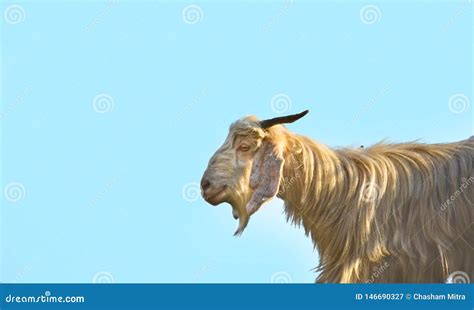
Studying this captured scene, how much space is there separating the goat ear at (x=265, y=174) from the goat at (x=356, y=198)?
0.05 ft

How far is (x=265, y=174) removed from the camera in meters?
13.5

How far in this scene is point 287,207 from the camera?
544 inches

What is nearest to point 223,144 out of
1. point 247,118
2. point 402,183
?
point 247,118

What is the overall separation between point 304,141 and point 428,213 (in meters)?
2.11

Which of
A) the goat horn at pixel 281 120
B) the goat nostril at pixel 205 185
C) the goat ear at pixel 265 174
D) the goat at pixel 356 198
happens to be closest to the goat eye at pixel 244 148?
the goat at pixel 356 198

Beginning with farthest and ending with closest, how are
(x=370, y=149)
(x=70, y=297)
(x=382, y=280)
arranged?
(x=370, y=149) < (x=382, y=280) < (x=70, y=297)

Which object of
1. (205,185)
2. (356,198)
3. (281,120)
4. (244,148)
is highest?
(281,120)

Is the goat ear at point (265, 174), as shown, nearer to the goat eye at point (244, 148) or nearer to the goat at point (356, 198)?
the goat at point (356, 198)

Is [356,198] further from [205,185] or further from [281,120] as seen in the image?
[205,185]

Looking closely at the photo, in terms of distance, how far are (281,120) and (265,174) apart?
0.83 m

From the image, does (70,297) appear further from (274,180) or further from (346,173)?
(346,173)

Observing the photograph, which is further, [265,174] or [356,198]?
[356,198]

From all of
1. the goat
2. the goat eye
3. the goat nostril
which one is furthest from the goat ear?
the goat nostril

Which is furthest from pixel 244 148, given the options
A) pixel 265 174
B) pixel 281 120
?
pixel 281 120
